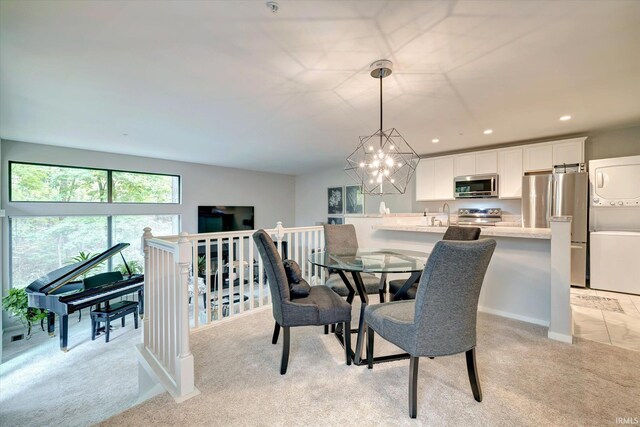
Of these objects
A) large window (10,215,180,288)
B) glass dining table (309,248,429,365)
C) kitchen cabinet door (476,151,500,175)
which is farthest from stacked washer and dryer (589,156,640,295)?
large window (10,215,180,288)

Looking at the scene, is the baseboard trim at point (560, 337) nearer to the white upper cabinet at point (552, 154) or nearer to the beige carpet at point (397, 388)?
the beige carpet at point (397, 388)

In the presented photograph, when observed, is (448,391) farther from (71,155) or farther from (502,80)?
(71,155)

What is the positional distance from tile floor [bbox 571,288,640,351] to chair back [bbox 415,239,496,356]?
1.99 metres

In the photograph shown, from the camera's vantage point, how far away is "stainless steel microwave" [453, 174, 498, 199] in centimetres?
465

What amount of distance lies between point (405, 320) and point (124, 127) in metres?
4.26

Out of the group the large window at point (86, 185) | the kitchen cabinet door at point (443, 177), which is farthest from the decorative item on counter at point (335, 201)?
the large window at point (86, 185)

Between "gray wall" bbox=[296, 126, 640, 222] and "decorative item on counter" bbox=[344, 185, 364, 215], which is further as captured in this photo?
"decorative item on counter" bbox=[344, 185, 364, 215]

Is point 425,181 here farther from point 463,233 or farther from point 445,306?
point 445,306

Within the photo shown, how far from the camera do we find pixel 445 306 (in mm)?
1467

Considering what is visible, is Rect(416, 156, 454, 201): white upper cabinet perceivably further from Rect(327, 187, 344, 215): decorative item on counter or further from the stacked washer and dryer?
Rect(327, 187, 344, 215): decorative item on counter

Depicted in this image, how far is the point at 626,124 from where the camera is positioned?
12.2 ft

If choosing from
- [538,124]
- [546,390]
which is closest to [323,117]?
[538,124]

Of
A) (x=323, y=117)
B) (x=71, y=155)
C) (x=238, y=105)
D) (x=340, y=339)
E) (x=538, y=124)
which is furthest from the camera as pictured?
(x=71, y=155)

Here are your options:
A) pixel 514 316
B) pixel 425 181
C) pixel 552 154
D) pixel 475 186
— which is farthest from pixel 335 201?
pixel 514 316
